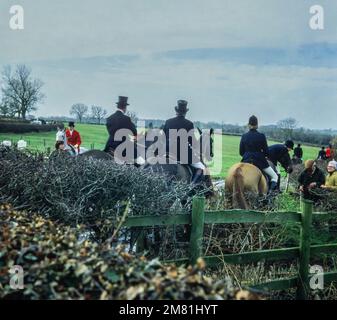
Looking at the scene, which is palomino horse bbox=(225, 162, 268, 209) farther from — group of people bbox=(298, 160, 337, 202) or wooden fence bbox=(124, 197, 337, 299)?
group of people bbox=(298, 160, 337, 202)

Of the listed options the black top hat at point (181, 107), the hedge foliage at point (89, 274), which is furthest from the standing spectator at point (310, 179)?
the hedge foliage at point (89, 274)

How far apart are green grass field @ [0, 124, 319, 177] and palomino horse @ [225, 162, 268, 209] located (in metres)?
2.72

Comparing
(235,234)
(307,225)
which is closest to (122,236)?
(235,234)

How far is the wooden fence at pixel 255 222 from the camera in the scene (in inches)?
199

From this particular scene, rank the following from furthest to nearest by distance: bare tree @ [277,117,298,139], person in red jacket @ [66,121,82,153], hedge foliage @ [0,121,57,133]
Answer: bare tree @ [277,117,298,139], hedge foliage @ [0,121,57,133], person in red jacket @ [66,121,82,153]

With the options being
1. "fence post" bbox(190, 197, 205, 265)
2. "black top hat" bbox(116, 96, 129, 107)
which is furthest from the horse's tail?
"fence post" bbox(190, 197, 205, 265)

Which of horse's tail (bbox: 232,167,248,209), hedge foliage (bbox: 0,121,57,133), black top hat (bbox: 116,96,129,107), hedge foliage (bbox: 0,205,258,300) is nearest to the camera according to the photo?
hedge foliage (bbox: 0,205,258,300)

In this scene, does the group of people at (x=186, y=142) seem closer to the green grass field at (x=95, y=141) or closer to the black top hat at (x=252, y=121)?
the black top hat at (x=252, y=121)

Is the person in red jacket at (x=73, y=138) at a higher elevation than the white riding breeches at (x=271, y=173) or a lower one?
higher

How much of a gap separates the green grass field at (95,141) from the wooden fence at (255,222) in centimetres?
279

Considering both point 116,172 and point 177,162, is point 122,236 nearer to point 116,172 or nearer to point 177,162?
point 116,172

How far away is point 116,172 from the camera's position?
18.0 feet

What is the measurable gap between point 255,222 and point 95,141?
17.3 m

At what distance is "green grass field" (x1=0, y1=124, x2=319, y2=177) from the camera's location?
13734 mm
